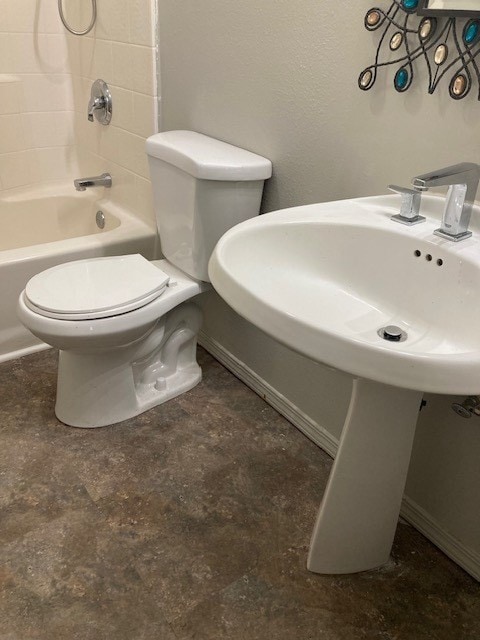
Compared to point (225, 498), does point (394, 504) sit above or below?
above

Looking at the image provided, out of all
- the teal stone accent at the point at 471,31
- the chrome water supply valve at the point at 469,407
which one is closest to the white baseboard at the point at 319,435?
the chrome water supply valve at the point at 469,407

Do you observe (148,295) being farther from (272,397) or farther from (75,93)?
(75,93)

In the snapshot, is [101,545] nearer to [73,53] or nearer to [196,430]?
[196,430]

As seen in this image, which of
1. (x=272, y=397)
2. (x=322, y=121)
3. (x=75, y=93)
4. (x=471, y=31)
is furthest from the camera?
(x=75, y=93)

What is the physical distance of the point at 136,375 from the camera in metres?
1.79

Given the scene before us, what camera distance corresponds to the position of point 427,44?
1039 millimetres

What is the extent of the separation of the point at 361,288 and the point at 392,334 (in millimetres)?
155

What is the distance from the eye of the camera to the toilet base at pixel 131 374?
1.63 m

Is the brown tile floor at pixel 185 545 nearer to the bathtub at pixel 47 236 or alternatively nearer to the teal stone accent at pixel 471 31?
the bathtub at pixel 47 236

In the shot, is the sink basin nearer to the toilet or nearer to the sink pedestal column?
the sink pedestal column

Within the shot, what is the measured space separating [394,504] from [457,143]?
0.79 meters

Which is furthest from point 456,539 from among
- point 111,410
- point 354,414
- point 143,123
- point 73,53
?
point 73,53

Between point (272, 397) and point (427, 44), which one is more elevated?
point (427, 44)

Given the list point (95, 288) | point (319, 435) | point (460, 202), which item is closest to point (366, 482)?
point (319, 435)
